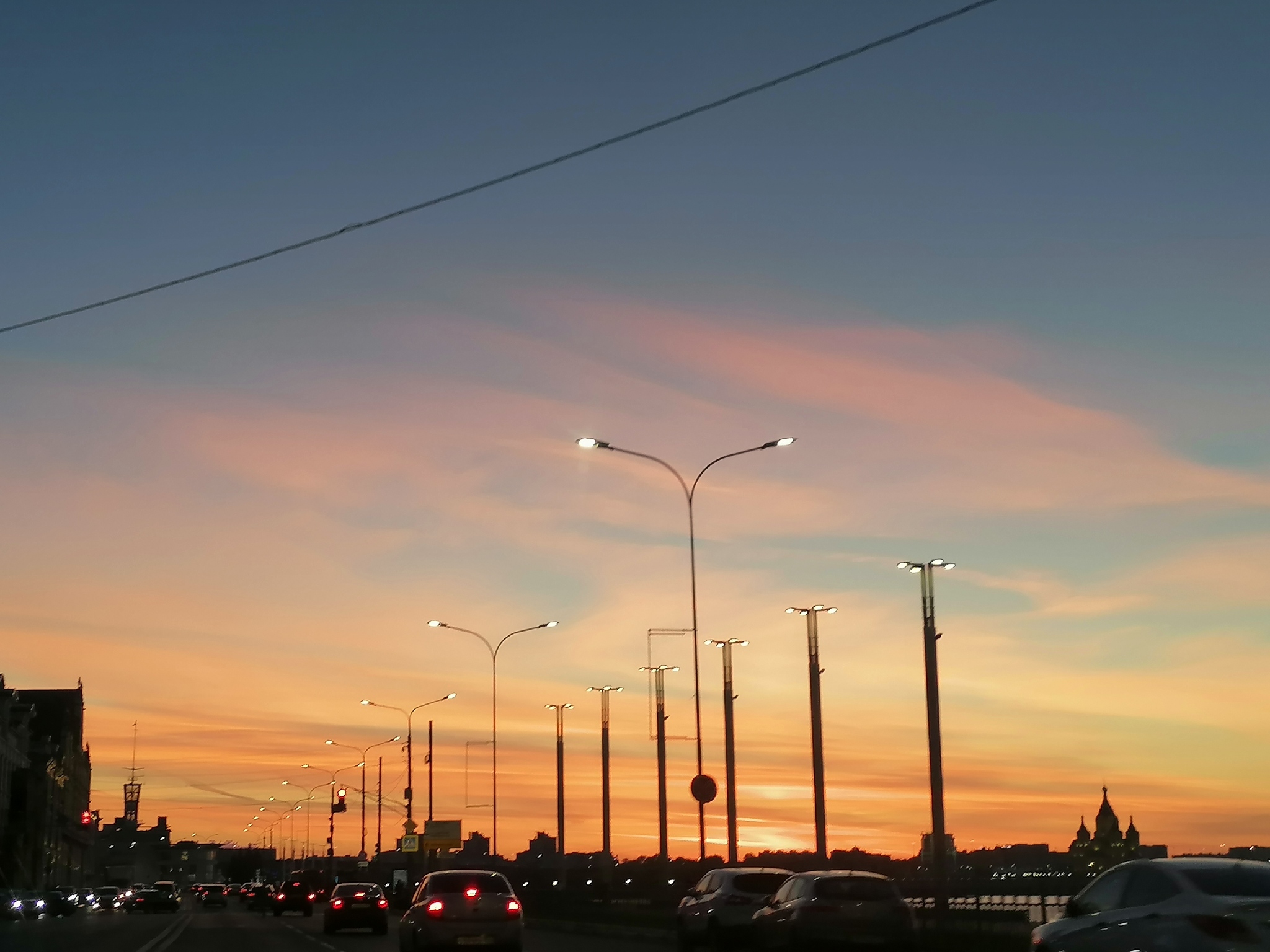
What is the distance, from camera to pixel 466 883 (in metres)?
27.4

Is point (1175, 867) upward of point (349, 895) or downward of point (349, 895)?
upward

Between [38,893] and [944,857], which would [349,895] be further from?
[38,893]

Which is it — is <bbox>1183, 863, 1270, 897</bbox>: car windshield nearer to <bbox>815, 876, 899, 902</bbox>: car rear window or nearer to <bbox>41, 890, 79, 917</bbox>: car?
<bbox>815, 876, 899, 902</bbox>: car rear window

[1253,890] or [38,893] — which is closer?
[1253,890]

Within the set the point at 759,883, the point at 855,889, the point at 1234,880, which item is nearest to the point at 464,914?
the point at 759,883

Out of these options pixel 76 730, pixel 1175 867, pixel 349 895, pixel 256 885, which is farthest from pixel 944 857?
pixel 76 730

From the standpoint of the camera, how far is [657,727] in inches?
2805

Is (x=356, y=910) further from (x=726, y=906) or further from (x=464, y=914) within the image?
(x=464, y=914)

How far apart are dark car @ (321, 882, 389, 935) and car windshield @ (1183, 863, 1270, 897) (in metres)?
36.2

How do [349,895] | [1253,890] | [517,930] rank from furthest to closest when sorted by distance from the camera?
[349,895] → [517,930] → [1253,890]

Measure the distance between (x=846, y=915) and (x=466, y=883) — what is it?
7.35 m

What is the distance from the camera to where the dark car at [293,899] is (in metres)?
75.9

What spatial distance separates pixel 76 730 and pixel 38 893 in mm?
120219

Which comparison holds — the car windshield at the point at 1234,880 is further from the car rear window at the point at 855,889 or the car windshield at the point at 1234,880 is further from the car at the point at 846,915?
the car rear window at the point at 855,889
